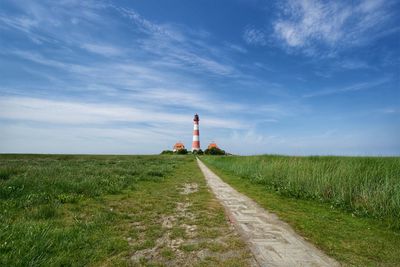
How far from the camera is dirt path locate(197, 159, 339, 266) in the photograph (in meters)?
4.79

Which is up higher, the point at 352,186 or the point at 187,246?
the point at 352,186

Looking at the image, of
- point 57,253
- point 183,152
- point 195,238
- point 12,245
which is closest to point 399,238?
point 195,238

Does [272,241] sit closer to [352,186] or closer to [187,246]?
[187,246]

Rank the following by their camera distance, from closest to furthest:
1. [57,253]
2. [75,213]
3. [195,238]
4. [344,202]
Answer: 1. [57,253]
2. [195,238]
3. [75,213]
4. [344,202]

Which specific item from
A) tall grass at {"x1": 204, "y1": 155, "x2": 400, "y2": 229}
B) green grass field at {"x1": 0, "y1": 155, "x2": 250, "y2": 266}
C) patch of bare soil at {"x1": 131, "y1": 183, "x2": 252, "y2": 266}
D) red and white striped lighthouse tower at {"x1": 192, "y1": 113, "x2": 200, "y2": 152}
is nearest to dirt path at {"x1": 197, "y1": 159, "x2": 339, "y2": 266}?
green grass field at {"x1": 0, "y1": 155, "x2": 250, "y2": 266}

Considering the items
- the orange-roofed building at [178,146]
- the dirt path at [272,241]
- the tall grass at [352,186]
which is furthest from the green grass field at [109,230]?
the orange-roofed building at [178,146]

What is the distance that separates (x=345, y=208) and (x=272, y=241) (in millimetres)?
5229

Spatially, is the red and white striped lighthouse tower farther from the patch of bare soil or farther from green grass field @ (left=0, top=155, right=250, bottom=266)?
the patch of bare soil

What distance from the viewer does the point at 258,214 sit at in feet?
27.8

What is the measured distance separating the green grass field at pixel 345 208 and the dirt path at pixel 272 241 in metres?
0.37

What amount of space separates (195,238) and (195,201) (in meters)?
4.52

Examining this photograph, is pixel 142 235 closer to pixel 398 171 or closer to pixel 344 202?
pixel 344 202

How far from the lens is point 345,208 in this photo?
948 centimetres

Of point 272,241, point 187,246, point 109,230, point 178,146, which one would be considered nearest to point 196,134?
point 178,146
